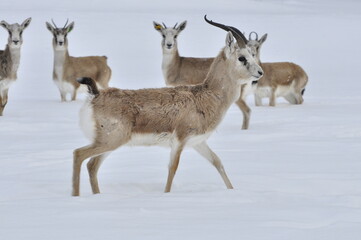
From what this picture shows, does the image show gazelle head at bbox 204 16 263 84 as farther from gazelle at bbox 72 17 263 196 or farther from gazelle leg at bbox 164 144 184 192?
gazelle leg at bbox 164 144 184 192

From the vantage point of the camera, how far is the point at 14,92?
71.2 ft

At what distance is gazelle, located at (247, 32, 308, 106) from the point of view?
17.7 m

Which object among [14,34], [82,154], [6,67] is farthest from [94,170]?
[14,34]

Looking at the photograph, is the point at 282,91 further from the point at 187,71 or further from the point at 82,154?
the point at 82,154

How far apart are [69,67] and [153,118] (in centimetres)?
1205

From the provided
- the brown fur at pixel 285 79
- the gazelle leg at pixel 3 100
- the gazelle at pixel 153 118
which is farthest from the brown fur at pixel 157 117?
the brown fur at pixel 285 79

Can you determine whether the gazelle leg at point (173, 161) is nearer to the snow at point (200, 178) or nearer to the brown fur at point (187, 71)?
the snow at point (200, 178)

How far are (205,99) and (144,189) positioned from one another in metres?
1.12

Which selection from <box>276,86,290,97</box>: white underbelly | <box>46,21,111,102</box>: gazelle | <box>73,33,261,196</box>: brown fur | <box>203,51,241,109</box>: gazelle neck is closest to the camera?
<box>73,33,261,196</box>: brown fur

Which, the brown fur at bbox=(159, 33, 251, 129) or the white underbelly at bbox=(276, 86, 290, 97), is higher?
the brown fur at bbox=(159, 33, 251, 129)

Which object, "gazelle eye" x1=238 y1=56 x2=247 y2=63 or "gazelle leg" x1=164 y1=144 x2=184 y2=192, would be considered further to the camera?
"gazelle eye" x1=238 y1=56 x2=247 y2=63

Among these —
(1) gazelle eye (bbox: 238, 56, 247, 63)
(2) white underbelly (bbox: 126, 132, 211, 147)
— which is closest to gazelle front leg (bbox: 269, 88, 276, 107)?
(1) gazelle eye (bbox: 238, 56, 247, 63)

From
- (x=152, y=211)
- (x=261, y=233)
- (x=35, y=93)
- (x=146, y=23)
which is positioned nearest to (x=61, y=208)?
(x=152, y=211)

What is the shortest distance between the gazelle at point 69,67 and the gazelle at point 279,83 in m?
4.10
